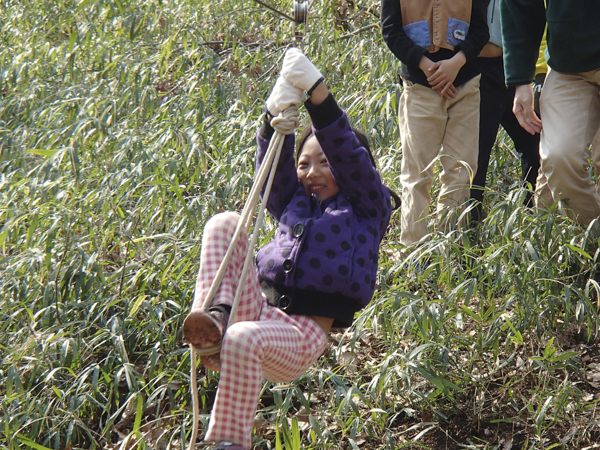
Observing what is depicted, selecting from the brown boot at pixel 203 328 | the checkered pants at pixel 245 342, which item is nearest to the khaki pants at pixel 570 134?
the checkered pants at pixel 245 342

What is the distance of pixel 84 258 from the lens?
3.30 meters

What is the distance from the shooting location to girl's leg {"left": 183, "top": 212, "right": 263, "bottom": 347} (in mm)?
1775

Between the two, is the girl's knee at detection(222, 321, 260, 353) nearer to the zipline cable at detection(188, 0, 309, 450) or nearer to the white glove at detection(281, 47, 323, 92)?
the zipline cable at detection(188, 0, 309, 450)

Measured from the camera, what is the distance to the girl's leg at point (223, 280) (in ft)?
5.82

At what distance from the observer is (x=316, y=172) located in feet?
7.61

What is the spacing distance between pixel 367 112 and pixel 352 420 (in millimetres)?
2126

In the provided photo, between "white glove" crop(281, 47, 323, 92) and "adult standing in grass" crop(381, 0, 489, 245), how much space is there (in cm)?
119

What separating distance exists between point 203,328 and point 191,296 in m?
1.50

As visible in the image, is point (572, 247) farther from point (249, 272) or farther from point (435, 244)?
point (249, 272)

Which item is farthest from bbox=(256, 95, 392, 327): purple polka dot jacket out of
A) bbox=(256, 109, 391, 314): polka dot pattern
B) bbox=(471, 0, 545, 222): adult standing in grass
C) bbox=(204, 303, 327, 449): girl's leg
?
bbox=(471, 0, 545, 222): adult standing in grass

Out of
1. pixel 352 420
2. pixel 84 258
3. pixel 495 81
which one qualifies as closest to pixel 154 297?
pixel 84 258

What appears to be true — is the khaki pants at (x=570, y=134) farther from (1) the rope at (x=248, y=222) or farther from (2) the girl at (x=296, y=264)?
(1) the rope at (x=248, y=222)

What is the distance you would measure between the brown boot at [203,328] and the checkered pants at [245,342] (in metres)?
0.04

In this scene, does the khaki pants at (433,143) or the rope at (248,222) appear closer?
the rope at (248,222)
